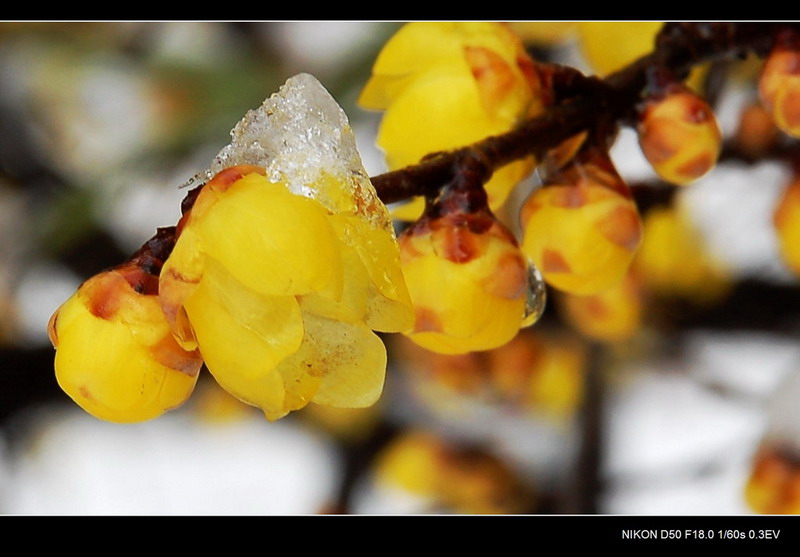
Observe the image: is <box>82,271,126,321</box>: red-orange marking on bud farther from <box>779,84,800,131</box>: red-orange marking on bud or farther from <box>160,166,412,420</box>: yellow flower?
<box>779,84,800,131</box>: red-orange marking on bud

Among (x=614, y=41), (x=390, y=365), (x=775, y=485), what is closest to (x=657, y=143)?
(x=614, y=41)

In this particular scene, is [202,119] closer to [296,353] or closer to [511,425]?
[511,425]

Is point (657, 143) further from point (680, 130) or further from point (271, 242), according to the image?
point (271, 242)

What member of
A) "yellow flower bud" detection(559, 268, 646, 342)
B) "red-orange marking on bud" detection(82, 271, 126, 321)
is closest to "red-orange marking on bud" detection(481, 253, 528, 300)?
"red-orange marking on bud" detection(82, 271, 126, 321)

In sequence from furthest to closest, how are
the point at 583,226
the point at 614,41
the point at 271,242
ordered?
the point at 614,41, the point at 583,226, the point at 271,242

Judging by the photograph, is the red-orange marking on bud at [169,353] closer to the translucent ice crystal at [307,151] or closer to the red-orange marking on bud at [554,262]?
the translucent ice crystal at [307,151]

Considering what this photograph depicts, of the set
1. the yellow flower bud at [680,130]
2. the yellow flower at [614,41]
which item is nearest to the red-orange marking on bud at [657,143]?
the yellow flower bud at [680,130]
